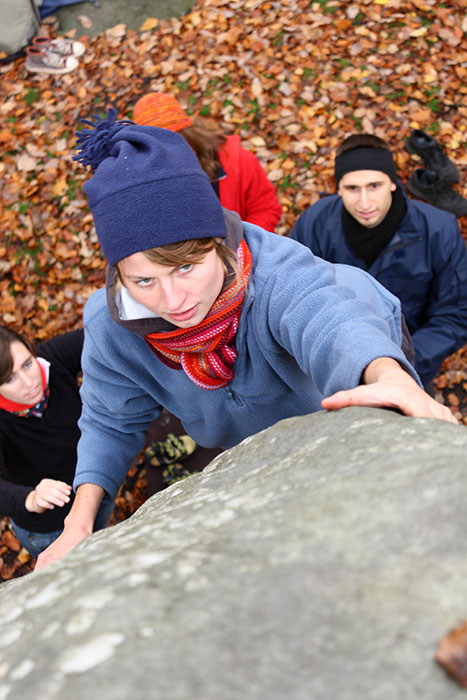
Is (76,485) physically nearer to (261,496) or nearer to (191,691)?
(261,496)

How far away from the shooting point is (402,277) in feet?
12.2

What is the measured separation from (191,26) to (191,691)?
7650 mm

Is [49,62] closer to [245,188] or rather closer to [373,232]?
[245,188]

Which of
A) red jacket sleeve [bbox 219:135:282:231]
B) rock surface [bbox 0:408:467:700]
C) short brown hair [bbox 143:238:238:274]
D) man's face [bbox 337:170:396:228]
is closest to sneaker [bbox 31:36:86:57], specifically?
red jacket sleeve [bbox 219:135:282:231]

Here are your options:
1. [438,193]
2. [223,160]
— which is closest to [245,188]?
[223,160]

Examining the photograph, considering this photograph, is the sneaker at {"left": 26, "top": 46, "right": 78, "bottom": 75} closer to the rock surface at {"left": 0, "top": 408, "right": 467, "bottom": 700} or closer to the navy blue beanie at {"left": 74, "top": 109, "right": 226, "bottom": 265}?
the navy blue beanie at {"left": 74, "top": 109, "right": 226, "bottom": 265}

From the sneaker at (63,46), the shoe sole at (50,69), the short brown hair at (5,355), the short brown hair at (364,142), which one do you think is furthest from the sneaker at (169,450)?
the sneaker at (63,46)

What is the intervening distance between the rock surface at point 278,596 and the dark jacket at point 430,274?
8.55ft

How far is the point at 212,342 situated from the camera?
2025 millimetres

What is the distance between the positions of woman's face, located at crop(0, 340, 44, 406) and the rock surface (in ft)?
7.73

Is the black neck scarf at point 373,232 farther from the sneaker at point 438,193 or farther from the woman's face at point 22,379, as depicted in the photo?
the woman's face at point 22,379

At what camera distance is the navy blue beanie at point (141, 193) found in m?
1.75

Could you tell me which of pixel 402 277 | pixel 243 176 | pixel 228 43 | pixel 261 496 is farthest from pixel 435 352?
pixel 228 43

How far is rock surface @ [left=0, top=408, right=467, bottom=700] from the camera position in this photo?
2.50 ft
